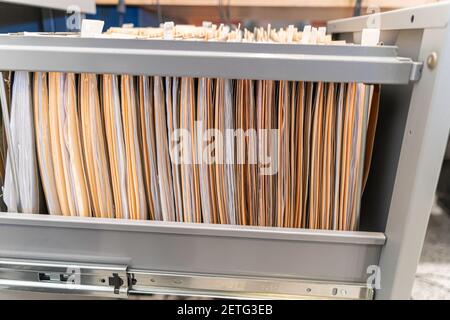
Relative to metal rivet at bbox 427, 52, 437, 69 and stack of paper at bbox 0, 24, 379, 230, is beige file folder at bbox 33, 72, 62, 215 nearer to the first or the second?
stack of paper at bbox 0, 24, 379, 230

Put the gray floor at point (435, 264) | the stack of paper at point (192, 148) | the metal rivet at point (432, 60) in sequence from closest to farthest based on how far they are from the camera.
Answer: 1. the metal rivet at point (432, 60)
2. the stack of paper at point (192, 148)
3. the gray floor at point (435, 264)

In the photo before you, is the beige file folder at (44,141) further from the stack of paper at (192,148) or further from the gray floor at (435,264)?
the gray floor at (435,264)

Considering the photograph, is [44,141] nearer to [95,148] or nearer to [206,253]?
[95,148]

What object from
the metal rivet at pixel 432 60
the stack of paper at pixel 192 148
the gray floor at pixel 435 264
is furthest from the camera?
the gray floor at pixel 435 264

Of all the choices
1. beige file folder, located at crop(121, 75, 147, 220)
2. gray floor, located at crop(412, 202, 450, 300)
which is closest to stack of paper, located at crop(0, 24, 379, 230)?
beige file folder, located at crop(121, 75, 147, 220)

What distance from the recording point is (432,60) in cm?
40

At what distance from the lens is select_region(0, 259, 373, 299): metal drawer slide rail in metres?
0.55

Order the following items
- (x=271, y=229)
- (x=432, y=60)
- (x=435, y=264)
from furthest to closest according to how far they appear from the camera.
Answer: (x=435, y=264) → (x=271, y=229) → (x=432, y=60)

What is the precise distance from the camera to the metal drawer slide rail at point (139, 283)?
55 cm

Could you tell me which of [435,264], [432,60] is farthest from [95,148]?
[435,264]

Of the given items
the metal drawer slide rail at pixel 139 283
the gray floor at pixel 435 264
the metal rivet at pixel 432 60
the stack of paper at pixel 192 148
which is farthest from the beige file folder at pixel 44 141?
the gray floor at pixel 435 264

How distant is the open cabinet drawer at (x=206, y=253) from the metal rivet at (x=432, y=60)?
0.26 metres

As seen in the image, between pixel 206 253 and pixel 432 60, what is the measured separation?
428 mm

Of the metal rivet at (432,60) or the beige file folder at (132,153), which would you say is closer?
the metal rivet at (432,60)
